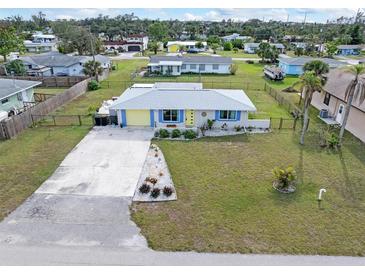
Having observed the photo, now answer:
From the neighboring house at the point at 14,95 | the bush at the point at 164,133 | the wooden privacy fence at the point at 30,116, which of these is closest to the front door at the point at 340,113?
the bush at the point at 164,133

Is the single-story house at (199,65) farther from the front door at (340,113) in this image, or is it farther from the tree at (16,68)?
the front door at (340,113)

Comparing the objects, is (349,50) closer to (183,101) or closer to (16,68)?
(183,101)

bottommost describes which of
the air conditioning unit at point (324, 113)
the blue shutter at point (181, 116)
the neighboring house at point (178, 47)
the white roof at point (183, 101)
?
the air conditioning unit at point (324, 113)

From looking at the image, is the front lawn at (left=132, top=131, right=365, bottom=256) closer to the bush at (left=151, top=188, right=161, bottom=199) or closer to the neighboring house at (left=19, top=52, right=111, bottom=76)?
the bush at (left=151, top=188, right=161, bottom=199)

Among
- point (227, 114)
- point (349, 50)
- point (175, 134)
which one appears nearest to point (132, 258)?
point (175, 134)

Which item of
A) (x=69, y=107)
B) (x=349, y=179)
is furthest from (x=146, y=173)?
(x=69, y=107)
